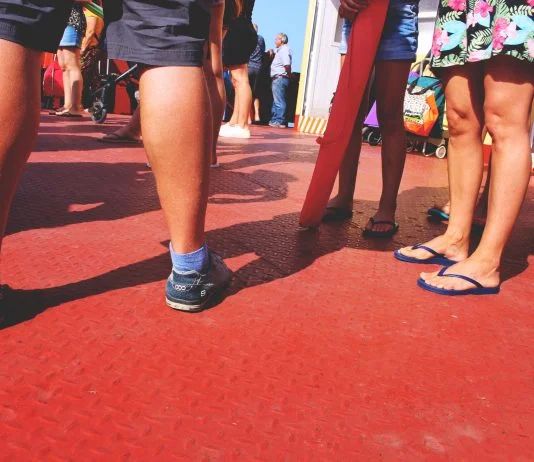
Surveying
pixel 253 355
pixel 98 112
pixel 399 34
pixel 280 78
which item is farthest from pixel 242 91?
pixel 280 78

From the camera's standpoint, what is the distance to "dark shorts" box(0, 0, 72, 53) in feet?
3.61

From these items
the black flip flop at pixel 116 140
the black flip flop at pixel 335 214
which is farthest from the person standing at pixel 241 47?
the black flip flop at pixel 335 214

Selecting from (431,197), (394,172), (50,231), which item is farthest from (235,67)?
(50,231)

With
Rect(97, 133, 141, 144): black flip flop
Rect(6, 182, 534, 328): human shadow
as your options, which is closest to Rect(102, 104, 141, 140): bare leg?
Rect(97, 133, 141, 144): black flip flop

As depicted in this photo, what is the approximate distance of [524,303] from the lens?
69.2 inches

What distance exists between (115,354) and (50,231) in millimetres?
971

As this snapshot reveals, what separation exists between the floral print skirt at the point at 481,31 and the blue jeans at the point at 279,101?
10.7m

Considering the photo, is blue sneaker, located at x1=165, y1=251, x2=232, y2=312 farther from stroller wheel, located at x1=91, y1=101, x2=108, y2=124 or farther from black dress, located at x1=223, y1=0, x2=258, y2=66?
stroller wheel, located at x1=91, y1=101, x2=108, y2=124

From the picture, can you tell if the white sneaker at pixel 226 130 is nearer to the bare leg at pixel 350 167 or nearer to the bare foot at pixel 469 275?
the bare leg at pixel 350 167

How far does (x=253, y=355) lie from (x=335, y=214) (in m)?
1.55

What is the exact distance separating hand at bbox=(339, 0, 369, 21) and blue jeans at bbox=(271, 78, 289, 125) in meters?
10.4

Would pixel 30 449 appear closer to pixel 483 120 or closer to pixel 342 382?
pixel 342 382

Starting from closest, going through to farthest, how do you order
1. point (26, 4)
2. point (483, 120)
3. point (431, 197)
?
point (26, 4) < point (483, 120) < point (431, 197)

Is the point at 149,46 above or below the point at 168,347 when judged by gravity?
above
